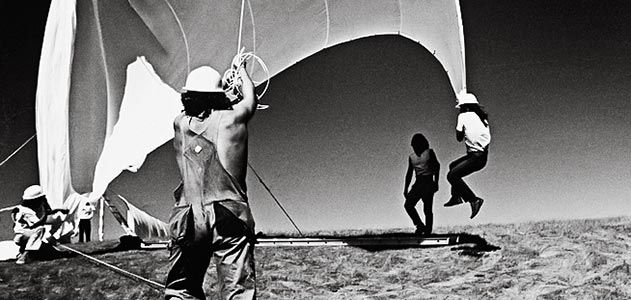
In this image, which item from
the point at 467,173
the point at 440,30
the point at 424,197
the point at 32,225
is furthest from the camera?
the point at 440,30

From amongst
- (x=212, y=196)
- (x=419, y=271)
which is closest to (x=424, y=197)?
(x=419, y=271)

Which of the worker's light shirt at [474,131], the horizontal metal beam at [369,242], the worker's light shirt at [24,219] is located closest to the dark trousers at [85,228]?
the worker's light shirt at [24,219]

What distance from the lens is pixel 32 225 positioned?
813 centimetres

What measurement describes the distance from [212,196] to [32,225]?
5.43 m

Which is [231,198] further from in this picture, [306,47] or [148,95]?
[306,47]

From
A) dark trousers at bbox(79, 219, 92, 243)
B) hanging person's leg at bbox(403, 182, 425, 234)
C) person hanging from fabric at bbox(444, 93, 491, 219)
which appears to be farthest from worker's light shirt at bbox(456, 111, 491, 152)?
dark trousers at bbox(79, 219, 92, 243)

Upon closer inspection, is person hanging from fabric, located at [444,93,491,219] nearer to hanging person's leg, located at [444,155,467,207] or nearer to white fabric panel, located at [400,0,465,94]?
hanging person's leg, located at [444,155,467,207]

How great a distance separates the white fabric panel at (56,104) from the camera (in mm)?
8695

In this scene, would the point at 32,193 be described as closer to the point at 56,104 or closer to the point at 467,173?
the point at 56,104

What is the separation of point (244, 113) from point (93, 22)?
21.8 feet

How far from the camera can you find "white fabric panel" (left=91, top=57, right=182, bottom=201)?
31.3ft

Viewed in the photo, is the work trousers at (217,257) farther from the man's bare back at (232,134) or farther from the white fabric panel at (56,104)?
the white fabric panel at (56,104)

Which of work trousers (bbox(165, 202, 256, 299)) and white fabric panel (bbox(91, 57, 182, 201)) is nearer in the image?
work trousers (bbox(165, 202, 256, 299))

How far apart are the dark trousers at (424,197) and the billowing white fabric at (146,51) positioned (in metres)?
1.20
